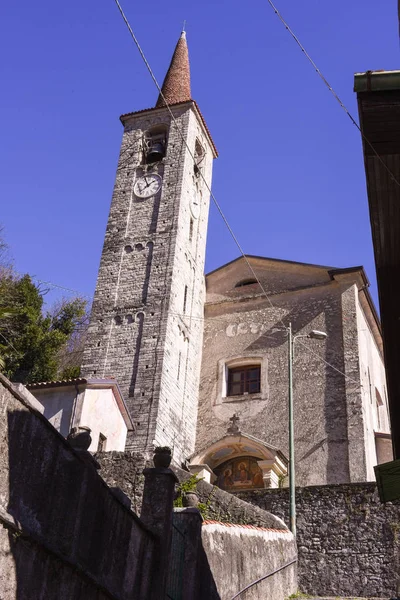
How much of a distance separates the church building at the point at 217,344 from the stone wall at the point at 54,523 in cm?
923

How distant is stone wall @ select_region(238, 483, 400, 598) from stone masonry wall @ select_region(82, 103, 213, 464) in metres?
5.83

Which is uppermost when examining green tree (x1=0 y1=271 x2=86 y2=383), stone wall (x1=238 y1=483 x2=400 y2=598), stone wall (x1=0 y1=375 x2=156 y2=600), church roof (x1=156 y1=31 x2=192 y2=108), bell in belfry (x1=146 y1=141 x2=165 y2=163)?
church roof (x1=156 y1=31 x2=192 y2=108)

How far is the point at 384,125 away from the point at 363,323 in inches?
629

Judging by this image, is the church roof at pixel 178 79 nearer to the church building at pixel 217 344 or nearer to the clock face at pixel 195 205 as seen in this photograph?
the church building at pixel 217 344

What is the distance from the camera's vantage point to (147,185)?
2333cm

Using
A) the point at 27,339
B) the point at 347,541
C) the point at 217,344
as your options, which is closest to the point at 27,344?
the point at 27,339

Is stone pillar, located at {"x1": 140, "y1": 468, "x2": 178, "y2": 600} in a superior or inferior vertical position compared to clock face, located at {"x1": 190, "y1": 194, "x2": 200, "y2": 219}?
inferior

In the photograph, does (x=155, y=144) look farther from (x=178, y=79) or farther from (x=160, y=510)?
(x=160, y=510)

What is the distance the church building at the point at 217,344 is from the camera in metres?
18.0

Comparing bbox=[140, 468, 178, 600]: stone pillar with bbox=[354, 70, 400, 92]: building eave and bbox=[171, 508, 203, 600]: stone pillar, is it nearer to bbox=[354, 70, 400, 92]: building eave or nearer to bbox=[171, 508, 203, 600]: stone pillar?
bbox=[171, 508, 203, 600]: stone pillar

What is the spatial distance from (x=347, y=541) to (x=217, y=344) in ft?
33.4

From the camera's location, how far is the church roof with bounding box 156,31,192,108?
26.9 metres

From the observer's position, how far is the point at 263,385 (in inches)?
781

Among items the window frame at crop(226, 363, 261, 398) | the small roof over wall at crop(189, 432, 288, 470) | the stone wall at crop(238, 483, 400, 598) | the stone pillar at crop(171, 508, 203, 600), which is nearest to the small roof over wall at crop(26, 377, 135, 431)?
the small roof over wall at crop(189, 432, 288, 470)
